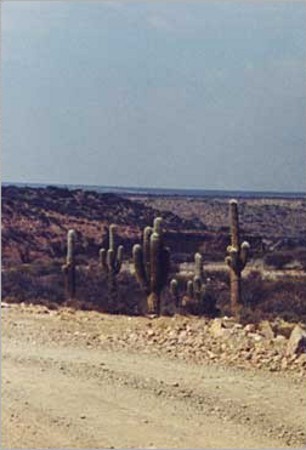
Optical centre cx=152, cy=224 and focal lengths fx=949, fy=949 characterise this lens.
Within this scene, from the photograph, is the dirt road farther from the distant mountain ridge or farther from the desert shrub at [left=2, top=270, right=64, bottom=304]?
the distant mountain ridge

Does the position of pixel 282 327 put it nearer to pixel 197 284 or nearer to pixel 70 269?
pixel 197 284

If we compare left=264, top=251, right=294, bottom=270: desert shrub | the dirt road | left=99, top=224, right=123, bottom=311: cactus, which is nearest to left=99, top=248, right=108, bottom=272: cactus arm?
left=99, top=224, right=123, bottom=311: cactus

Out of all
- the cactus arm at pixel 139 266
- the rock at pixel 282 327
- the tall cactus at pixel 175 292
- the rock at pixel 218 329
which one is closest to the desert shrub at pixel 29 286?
the cactus arm at pixel 139 266

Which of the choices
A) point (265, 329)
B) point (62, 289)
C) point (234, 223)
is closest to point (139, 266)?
point (62, 289)

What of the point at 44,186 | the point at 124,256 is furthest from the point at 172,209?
the point at 44,186

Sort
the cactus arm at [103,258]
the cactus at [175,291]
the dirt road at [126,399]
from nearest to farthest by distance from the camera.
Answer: the dirt road at [126,399] < the cactus arm at [103,258] < the cactus at [175,291]

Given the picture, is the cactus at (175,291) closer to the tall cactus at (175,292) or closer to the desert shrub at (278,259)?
the tall cactus at (175,292)
